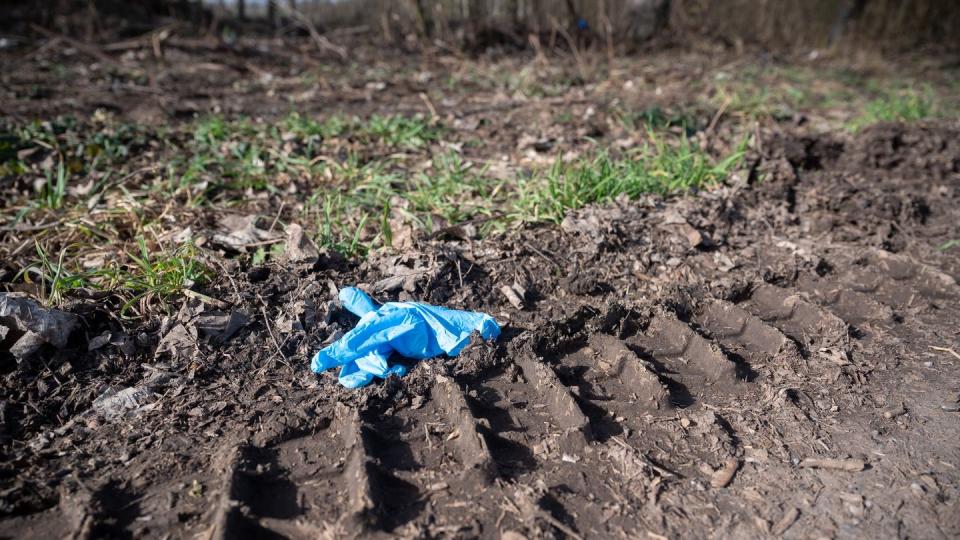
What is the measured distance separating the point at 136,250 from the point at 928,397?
11.8ft

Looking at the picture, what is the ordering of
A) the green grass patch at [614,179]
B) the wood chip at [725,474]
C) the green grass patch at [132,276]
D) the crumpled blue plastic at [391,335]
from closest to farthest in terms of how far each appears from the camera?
the wood chip at [725,474], the crumpled blue plastic at [391,335], the green grass patch at [132,276], the green grass patch at [614,179]

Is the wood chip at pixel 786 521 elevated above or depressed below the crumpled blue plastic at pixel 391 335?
below

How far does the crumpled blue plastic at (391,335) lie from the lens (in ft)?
8.09

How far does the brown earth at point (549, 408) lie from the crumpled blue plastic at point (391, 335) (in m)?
0.07

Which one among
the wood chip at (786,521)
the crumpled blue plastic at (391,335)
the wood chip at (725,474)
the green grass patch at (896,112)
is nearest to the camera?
the wood chip at (786,521)

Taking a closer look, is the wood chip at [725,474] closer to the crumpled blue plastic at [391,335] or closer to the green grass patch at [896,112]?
the crumpled blue plastic at [391,335]

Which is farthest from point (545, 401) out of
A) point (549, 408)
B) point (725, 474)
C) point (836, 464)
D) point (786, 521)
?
point (836, 464)

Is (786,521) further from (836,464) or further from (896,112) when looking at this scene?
(896,112)

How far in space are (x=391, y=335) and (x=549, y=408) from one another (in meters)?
0.69

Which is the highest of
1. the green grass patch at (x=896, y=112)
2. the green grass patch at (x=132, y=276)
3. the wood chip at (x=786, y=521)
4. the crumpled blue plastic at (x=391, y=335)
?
the green grass patch at (x=896, y=112)

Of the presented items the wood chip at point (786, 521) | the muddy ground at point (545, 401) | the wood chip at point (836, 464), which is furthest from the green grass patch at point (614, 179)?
the wood chip at point (786, 521)

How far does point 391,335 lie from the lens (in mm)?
2549

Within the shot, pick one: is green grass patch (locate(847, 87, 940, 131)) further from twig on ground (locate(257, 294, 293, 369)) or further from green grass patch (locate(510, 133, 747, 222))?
twig on ground (locate(257, 294, 293, 369))

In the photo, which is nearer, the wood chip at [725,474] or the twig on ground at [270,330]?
the wood chip at [725,474]
